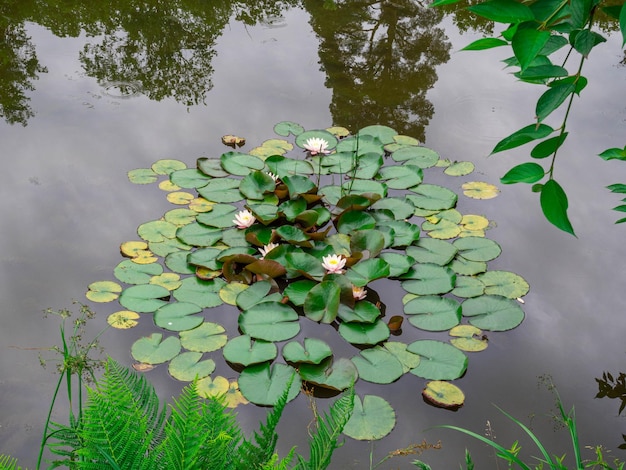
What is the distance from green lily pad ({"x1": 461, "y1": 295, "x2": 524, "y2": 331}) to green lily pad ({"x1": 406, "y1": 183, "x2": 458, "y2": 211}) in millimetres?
691

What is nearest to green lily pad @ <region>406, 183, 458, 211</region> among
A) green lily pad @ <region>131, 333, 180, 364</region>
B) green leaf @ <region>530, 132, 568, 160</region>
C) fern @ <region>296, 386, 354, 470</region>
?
green lily pad @ <region>131, 333, 180, 364</region>

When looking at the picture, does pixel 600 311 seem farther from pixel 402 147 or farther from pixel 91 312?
pixel 91 312

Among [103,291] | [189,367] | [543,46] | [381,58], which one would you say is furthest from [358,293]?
[381,58]

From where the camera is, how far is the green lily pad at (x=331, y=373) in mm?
2426

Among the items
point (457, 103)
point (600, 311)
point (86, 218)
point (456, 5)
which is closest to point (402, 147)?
point (457, 103)


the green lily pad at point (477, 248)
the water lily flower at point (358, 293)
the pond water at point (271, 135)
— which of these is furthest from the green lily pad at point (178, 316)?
the green lily pad at point (477, 248)

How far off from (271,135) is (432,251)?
1366 mm

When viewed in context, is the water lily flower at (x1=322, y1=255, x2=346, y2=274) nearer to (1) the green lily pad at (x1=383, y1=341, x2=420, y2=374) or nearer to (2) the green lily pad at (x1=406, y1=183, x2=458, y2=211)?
(1) the green lily pad at (x1=383, y1=341, x2=420, y2=374)

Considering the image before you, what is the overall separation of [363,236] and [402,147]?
1.03 m

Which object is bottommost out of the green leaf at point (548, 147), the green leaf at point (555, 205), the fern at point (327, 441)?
the fern at point (327, 441)

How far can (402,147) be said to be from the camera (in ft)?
12.7

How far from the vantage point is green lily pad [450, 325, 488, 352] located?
2.66 m

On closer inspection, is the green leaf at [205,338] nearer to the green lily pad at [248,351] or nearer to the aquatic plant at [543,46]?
the green lily pad at [248,351]

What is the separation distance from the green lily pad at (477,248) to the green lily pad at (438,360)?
0.63m
